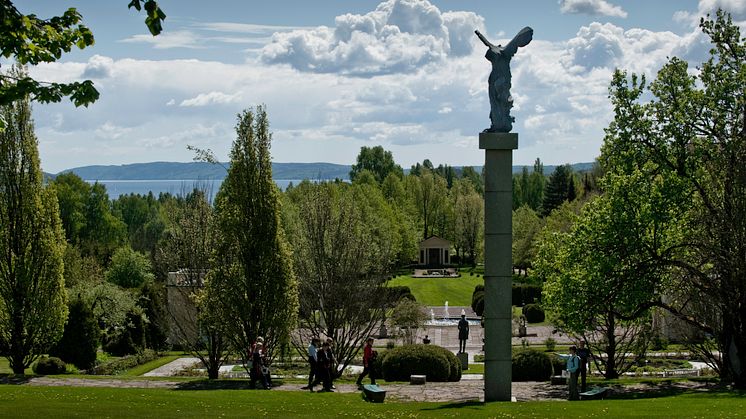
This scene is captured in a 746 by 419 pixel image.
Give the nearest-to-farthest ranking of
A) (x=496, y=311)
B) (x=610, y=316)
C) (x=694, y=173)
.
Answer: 1. (x=496, y=311)
2. (x=694, y=173)
3. (x=610, y=316)

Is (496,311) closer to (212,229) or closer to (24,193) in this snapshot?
(212,229)

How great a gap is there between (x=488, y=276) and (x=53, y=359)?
60.5 ft

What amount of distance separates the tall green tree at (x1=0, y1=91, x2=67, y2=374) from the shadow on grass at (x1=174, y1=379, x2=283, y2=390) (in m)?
6.09

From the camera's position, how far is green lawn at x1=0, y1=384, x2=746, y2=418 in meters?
17.4

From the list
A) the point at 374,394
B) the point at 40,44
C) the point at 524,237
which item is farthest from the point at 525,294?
the point at 40,44

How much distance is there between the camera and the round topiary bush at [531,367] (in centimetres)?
2902

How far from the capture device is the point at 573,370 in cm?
→ 2197

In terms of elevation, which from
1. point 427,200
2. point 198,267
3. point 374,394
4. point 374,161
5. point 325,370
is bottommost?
point 374,394

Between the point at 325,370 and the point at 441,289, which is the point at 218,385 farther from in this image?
the point at 441,289

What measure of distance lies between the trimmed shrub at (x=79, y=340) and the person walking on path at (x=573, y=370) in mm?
20199

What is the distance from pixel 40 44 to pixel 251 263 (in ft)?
48.4

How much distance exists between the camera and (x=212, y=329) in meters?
29.8

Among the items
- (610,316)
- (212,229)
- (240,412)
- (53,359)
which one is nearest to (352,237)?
(212,229)

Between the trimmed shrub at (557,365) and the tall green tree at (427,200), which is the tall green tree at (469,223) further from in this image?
the trimmed shrub at (557,365)
